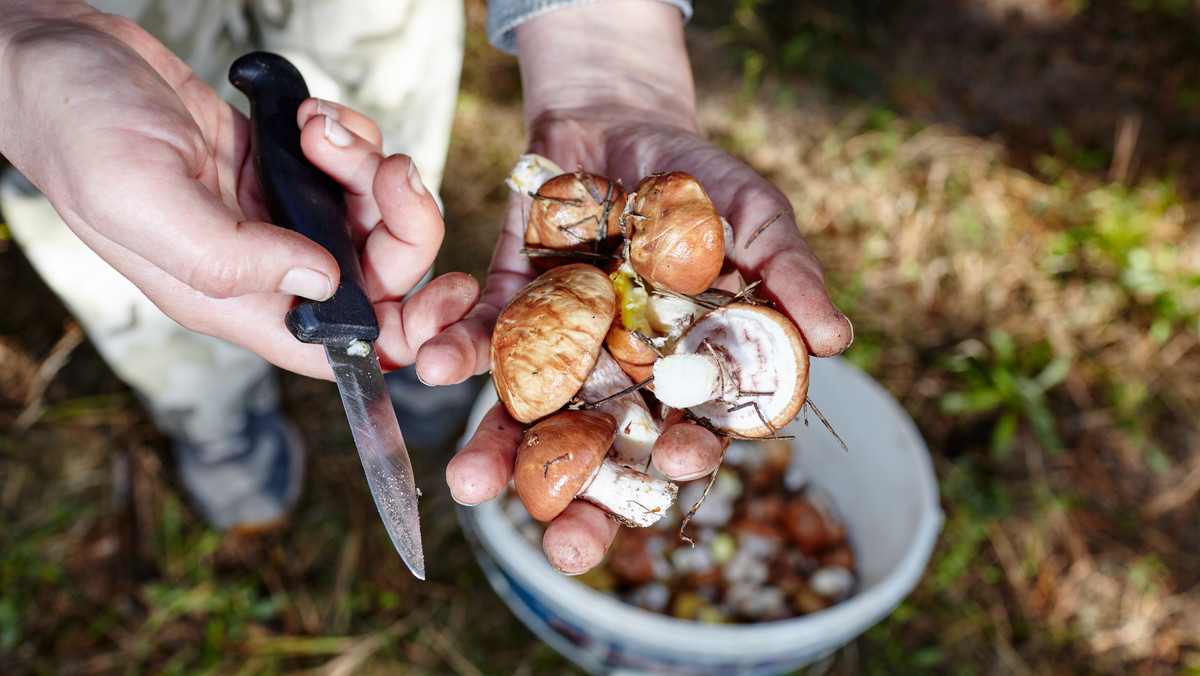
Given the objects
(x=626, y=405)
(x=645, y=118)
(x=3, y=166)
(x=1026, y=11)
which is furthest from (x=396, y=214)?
(x=1026, y=11)

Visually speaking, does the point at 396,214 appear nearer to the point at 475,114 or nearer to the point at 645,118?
the point at 645,118

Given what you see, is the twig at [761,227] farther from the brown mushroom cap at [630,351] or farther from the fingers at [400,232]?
the fingers at [400,232]

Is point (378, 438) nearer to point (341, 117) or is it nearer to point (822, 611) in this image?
point (341, 117)

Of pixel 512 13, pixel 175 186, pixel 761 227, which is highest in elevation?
pixel 175 186

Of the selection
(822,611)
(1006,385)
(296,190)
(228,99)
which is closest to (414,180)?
(296,190)

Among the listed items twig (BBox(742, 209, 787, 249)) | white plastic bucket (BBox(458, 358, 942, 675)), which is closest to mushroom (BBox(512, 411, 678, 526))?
twig (BBox(742, 209, 787, 249))

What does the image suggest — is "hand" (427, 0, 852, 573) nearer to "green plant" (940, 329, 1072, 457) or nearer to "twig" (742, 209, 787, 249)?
"twig" (742, 209, 787, 249)

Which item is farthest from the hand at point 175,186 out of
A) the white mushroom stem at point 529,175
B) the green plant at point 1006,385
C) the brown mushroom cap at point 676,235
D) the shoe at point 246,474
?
the green plant at point 1006,385
